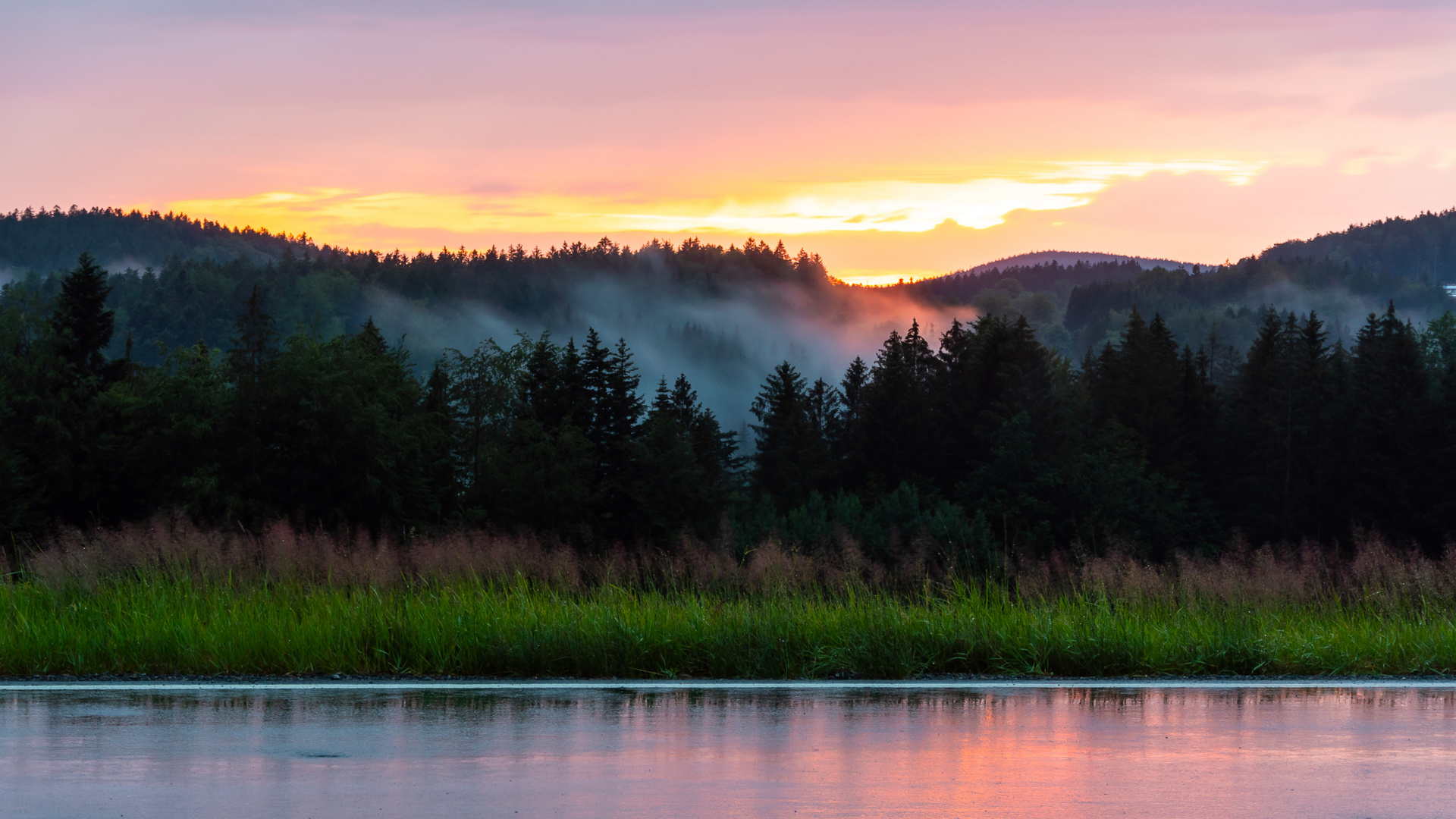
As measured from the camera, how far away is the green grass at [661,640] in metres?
9.47

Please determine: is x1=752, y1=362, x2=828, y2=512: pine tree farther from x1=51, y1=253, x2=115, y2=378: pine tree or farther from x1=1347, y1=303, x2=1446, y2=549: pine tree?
x1=51, y1=253, x2=115, y2=378: pine tree

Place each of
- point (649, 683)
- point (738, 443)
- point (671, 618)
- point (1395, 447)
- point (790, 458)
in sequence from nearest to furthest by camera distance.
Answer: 1. point (649, 683)
2. point (671, 618)
3. point (1395, 447)
4. point (790, 458)
5. point (738, 443)

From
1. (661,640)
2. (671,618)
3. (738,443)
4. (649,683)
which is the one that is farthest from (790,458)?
(649,683)

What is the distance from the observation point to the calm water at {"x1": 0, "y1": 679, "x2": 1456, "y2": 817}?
5789 mm

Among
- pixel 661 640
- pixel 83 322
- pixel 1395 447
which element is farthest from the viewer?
pixel 1395 447

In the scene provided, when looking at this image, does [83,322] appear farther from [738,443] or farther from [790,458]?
[738,443]

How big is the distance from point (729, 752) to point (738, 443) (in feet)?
361

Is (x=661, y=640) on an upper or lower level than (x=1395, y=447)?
upper

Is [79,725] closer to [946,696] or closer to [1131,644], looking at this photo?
[946,696]

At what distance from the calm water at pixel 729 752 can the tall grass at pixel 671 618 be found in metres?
0.96

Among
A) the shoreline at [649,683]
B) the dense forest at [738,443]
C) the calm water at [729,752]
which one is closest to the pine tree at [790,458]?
the dense forest at [738,443]

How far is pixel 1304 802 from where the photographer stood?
19.3ft

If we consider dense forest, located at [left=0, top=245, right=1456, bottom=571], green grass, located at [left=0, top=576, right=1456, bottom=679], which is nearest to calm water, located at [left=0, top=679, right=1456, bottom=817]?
green grass, located at [left=0, top=576, right=1456, bottom=679]

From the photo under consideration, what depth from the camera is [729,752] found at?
676 centimetres
